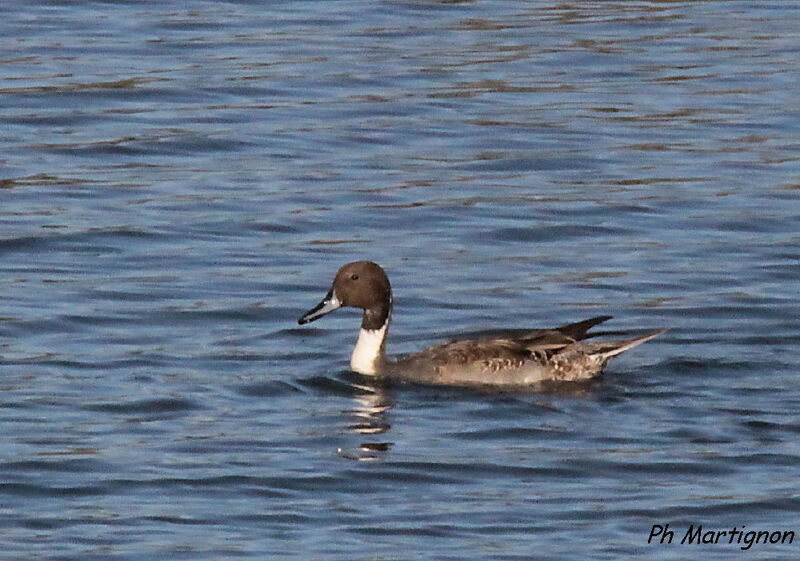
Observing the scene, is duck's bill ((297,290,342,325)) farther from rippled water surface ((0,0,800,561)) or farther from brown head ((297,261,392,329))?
rippled water surface ((0,0,800,561))

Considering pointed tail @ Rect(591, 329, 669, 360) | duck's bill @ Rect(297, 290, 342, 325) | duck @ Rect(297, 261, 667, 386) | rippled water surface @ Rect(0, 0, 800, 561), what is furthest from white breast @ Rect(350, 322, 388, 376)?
pointed tail @ Rect(591, 329, 669, 360)

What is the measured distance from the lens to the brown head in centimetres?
1223

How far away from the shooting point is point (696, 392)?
11367mm

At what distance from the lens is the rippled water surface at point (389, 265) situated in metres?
9.38

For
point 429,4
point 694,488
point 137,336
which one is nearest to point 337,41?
point 429,4

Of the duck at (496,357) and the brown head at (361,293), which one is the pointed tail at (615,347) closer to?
the duck at (496,357)

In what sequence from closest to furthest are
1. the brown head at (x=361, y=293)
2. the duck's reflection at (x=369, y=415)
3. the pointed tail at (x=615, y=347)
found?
the duck's reflection at (x=369, y=415) → the pointed tail at (x=615, y=347) → the brown head at (x=361, y=293)

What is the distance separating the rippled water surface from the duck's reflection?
1.1 inches

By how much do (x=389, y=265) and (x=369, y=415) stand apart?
3198mm

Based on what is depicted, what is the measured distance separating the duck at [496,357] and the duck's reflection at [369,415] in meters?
0.17

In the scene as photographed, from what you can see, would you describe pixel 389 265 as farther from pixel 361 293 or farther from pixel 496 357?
pixel 496 357

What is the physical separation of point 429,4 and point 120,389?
1237 cm

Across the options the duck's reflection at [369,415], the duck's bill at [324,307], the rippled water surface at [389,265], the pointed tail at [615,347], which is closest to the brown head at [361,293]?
the duck's bill at [324,307]

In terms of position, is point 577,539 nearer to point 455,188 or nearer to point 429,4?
point 455,188
